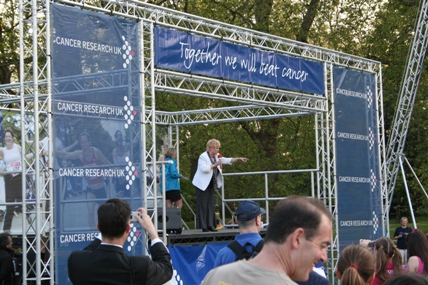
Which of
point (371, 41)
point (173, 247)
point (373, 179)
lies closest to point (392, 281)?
point (173, 247)

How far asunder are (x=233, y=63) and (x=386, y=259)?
725cm

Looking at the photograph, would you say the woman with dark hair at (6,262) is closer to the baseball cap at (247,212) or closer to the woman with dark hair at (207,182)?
the woman with dark hair at (207,182)

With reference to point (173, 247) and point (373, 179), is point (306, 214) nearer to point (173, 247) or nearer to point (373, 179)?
point (173, 247)

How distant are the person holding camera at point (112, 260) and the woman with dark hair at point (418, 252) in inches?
111

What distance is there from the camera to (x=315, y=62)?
49.2 feet

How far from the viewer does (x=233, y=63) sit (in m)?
12.9

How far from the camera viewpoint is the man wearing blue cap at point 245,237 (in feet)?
18.0

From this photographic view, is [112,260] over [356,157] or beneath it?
beneath

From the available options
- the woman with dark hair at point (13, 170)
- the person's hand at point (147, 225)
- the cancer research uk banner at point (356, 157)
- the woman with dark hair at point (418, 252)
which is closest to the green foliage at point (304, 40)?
the cancer research uk banner at point (356, 157)

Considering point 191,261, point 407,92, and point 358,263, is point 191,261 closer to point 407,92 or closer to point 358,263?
point 358,263

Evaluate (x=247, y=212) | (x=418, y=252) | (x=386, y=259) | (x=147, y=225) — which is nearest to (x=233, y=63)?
(x=418, y=252)

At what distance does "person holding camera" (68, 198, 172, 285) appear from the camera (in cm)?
415

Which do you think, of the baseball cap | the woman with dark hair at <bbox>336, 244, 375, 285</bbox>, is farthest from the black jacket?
the baseball cap

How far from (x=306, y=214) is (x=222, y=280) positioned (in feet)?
1.18
